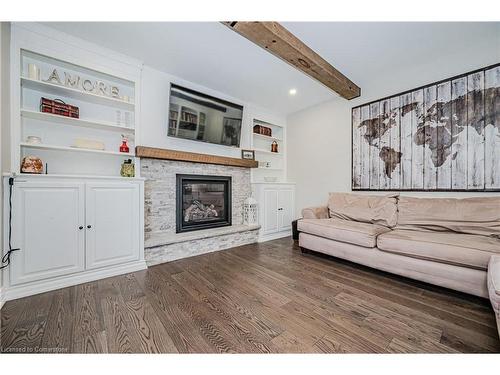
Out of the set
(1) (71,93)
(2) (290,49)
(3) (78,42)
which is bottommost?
(1) (71,93)

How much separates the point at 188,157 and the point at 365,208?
262 cm

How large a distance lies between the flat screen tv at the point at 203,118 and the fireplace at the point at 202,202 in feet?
2.08

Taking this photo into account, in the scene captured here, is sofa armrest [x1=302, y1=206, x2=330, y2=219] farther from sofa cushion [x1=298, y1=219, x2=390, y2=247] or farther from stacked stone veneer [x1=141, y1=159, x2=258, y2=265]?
stacked stone veneer [x1=141, y1=159, x2=258, y2=265]

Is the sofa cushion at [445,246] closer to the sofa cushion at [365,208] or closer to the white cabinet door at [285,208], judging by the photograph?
the sofa cushion at [365,208]

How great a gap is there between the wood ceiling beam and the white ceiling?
0.26 feet

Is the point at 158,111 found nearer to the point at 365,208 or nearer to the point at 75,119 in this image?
the point at 75,119

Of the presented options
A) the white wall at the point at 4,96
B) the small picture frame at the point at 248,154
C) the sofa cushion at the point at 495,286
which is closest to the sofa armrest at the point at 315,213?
the small picture frame at the point at 248,154

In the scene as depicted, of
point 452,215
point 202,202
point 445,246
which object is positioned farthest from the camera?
point 202,202

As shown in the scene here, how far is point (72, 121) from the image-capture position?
2.22 m

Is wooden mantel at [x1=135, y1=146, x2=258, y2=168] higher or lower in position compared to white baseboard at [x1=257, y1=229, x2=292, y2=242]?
higher

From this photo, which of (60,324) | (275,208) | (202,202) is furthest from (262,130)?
(60,324)

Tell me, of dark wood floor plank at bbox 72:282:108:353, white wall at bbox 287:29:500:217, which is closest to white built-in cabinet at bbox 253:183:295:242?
white wall at bbox 287:29:500:217

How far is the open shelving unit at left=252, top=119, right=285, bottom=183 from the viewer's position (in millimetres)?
4172
